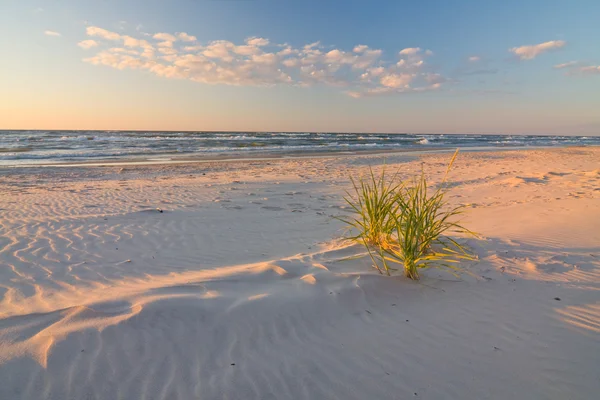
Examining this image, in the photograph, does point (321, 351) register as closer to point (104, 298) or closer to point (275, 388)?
point (275, 388)

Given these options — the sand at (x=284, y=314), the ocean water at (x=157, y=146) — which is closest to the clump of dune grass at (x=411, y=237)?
the sand at (x=284, y=314)

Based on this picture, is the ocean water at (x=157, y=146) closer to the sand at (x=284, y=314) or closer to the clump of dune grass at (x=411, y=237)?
the sand at (x=284, y=314)

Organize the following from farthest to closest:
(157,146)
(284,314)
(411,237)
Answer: (157,146), (411,237), (284,314)

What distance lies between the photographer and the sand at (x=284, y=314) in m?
2.12

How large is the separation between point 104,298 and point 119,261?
4.41 feet

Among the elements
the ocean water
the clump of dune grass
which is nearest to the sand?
the clump of dune grass

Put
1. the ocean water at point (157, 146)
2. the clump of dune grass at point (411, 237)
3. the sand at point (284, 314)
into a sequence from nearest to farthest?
the sand at point (284, 314) < the clump of dune grass at point (411, 237) < the ocean water at point (157, 146)

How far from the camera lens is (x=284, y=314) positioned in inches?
112

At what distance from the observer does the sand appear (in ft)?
6.94

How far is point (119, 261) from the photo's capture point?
425 centimetres

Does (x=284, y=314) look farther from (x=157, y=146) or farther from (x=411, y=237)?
(x=157, y=146)

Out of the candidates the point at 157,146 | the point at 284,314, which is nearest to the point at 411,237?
the point at 284,314

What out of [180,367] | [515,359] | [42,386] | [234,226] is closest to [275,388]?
[180,367]

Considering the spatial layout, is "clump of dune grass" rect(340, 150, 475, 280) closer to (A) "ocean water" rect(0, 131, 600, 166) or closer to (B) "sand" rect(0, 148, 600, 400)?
(B) "sand" rect(0, 148, 600, 400)
